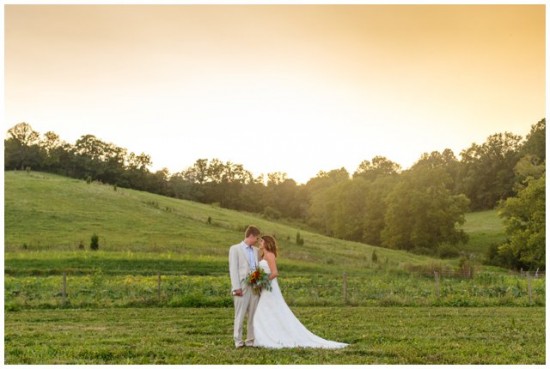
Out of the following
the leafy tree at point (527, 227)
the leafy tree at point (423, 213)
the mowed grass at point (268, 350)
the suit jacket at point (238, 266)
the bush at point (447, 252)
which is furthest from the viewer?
the leafy tree at point (423, 213)

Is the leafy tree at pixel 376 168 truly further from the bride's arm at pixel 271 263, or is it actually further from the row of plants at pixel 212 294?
the bride's arm at pixel 271 263

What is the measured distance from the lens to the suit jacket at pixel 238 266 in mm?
15531

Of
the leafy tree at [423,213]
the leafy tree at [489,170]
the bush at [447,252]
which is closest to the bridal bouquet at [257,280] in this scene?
the bush at [447,252]

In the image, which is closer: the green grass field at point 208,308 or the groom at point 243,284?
the green grass field at point 208,308

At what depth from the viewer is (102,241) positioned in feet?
213

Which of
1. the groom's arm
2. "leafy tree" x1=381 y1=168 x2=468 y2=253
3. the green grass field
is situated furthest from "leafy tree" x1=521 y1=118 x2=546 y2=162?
the groom's arm

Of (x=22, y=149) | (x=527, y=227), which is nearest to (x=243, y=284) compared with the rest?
(x=527, y=227)

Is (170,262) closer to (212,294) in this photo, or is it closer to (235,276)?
(212,294)

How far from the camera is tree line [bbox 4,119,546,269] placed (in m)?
93.9

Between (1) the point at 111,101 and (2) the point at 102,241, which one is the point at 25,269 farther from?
(1) the point at 111,101

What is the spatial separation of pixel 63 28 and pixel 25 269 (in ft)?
50.7

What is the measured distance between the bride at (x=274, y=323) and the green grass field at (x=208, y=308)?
551 millimetres

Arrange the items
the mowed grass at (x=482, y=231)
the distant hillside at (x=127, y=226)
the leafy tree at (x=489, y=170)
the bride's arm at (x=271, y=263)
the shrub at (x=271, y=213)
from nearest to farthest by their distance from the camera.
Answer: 1. the bride's arm at (x=271, y=263)
2. the distant hillside at (x=127, y=226)
3. the mowed grass at (x=482, y=231)
4. the shrub at (x=271, y=213)
5. the leafy tree at (x=489, y=170)

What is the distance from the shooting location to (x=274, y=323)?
1575 centimetres
